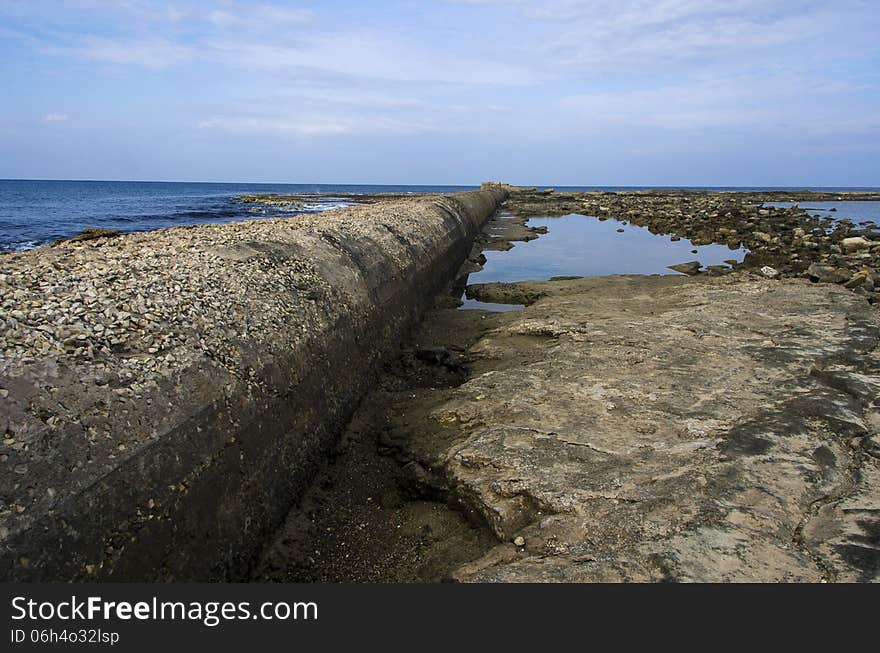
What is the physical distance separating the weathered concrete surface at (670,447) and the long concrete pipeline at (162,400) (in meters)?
1.01

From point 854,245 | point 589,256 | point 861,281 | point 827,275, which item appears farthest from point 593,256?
point 861,281

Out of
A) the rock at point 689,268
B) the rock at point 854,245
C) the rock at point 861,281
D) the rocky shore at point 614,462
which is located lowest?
the rocky shore at point 614,462

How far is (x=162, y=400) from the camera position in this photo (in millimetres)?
2232

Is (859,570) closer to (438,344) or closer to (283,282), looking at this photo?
(283,282)

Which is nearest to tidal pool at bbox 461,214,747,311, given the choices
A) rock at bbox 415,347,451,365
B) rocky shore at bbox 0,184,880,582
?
rock at bbox 415,347,451,365

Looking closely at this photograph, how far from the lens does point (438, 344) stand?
620cm

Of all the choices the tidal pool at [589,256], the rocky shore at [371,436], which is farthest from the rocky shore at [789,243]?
the rocky shore at [371,436]

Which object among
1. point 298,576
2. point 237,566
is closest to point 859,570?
point 298,576

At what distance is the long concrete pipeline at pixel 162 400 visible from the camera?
1.79 metres

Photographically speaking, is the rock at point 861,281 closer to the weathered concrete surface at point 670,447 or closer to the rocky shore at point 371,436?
the weathered concrete surface at point 670,447

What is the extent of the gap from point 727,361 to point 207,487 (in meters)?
4.22

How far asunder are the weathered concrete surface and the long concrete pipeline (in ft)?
3.31

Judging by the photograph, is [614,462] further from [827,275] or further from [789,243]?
[789,243]

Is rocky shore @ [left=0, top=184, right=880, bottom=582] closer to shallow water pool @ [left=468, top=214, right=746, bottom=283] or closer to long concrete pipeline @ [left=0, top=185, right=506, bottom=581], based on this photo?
long concrete pipeline @ [left=0, top=185, right=506, bottom=581]
